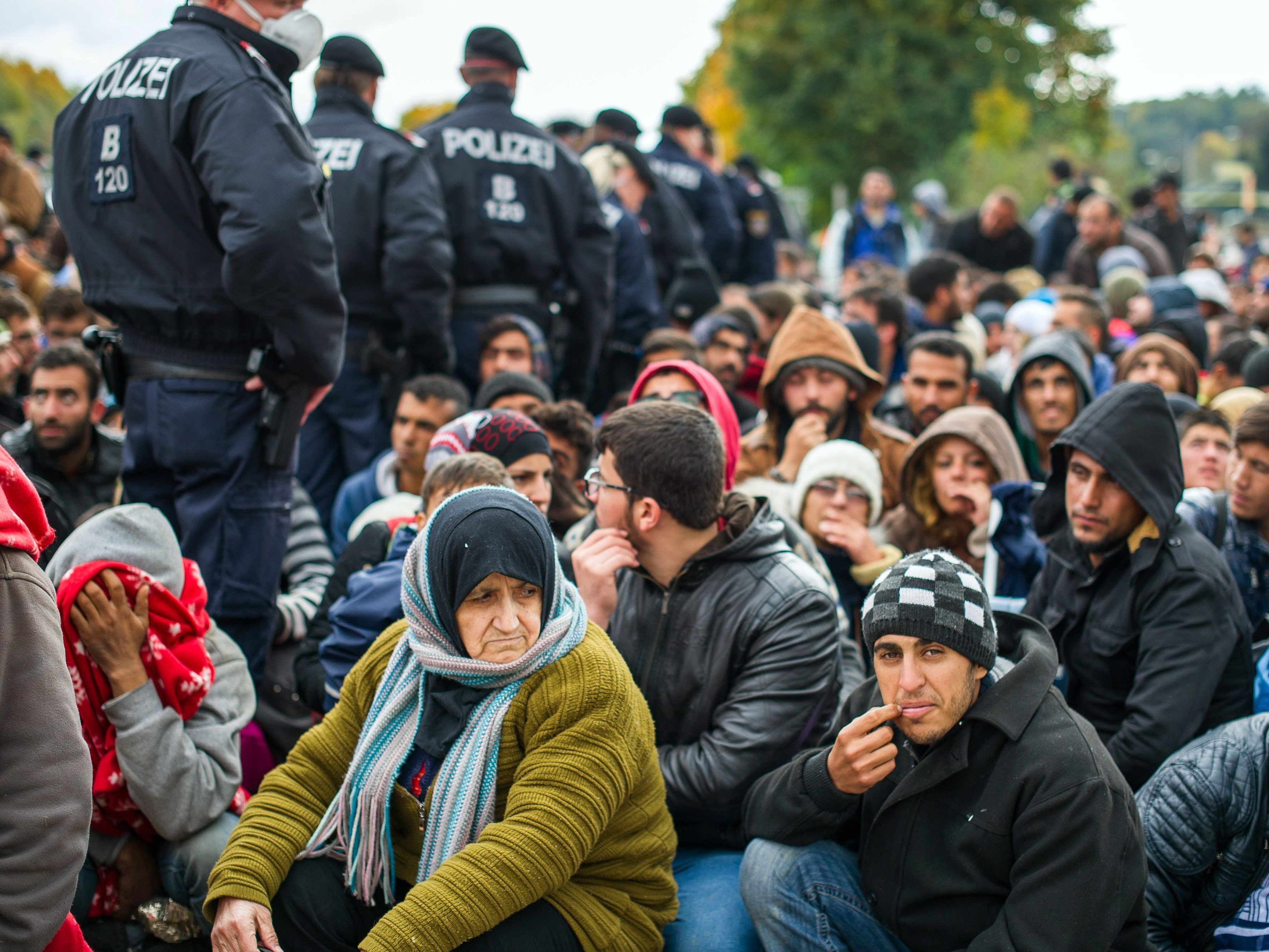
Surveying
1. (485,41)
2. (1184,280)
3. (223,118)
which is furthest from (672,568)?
(1184,280)

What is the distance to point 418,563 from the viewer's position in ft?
8.48

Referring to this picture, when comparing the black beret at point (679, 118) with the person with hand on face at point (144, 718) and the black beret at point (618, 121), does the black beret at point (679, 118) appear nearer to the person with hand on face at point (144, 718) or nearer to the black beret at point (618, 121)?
the black beret at point (618, 121)

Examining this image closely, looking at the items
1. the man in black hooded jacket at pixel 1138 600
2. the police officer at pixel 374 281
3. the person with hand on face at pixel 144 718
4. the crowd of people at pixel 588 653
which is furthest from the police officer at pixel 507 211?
the man in black hooded jacket at pixel 1138 600

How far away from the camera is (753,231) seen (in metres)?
10.8

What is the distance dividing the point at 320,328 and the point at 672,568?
1422mm

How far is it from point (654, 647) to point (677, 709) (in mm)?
180

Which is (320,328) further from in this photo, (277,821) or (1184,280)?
(1184,280)

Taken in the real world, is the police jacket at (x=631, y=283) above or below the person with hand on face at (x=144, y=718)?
above

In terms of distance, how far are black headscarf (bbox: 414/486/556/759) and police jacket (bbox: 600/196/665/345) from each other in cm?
505

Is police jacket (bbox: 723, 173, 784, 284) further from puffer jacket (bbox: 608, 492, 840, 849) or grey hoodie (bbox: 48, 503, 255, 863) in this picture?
grey hoodie (bbox: 48, 503, 255, 863)

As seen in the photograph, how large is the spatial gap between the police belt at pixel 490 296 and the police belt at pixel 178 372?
101 inches

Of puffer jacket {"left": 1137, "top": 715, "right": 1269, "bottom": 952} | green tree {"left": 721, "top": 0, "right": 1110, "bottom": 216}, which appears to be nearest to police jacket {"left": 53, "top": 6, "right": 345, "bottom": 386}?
puffer jacket {"left": 1137, "top": 715, "right": 1269, "bottom": 952}

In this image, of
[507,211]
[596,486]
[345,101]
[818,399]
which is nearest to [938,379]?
[818,399]

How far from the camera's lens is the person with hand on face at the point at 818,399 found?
5164 mm
